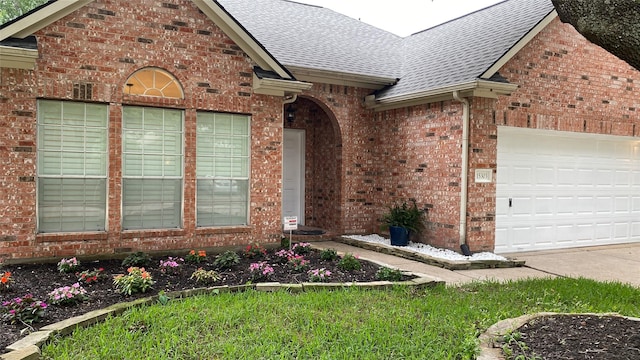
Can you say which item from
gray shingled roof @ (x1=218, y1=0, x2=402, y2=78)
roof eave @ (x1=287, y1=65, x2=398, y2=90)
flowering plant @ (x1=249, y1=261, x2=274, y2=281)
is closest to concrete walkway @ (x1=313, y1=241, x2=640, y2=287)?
flowering plant @ (x1=249, y1=261, x2=274, y2=281)

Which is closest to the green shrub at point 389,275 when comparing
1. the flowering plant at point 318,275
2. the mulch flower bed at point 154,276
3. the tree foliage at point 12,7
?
the mulch flower bed at point 154,276

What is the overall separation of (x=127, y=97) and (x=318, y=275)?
4.06 metres

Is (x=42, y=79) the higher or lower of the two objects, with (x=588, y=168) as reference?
higher

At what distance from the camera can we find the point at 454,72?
1009 centimetres

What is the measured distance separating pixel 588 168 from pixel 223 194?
8.04 metres

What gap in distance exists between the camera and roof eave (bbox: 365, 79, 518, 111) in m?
9.15

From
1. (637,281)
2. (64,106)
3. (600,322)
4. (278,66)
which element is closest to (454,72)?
(278,66)

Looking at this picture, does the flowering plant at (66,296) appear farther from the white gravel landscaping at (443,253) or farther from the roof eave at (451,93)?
the roof eave at (451,93)

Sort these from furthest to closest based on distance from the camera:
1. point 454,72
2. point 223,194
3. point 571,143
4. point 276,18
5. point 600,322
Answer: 1. point 276,18
2. point 571,143
3. point 454,72
4. point 223,194
5. point 600,322

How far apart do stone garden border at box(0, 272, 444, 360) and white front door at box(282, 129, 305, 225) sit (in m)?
6.17

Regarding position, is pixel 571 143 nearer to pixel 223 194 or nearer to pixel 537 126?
pixel 537 126

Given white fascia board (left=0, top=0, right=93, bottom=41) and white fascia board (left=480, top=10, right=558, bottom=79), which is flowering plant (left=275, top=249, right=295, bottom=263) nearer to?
white fascia board (left=480, top=10, right=558, bottom=79)

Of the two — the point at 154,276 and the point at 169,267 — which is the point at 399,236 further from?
the point at 154,276

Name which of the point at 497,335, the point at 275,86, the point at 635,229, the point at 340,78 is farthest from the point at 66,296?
the point at 635,229
